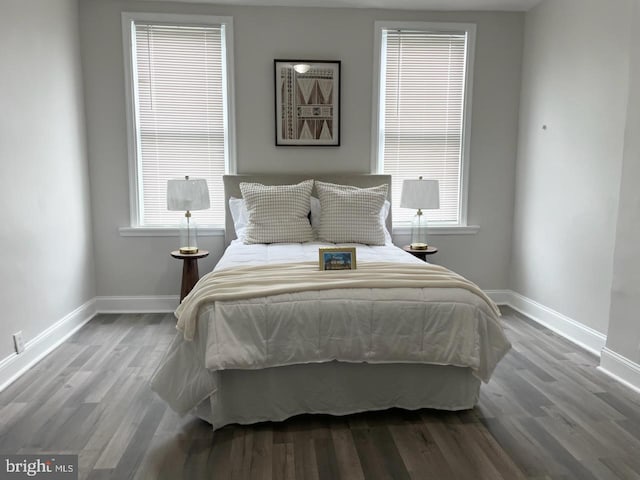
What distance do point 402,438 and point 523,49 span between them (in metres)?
3.73

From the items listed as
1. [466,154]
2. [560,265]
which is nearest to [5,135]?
[466,154]

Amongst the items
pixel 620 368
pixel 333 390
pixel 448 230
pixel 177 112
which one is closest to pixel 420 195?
pixel 448 230

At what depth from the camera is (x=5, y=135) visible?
290 cm

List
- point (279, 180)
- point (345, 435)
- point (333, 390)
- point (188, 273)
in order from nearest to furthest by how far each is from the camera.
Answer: point (345, 435), point (333, 390), point (188, 273), point (279, 180)

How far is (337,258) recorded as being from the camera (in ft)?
9.18

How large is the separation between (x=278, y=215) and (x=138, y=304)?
65.4 inches

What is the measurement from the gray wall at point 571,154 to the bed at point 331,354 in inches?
59.7

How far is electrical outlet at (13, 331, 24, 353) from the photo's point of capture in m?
2.98

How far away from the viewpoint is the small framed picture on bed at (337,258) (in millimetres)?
2781

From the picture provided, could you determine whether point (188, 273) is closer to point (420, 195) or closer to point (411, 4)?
point (420, 195)

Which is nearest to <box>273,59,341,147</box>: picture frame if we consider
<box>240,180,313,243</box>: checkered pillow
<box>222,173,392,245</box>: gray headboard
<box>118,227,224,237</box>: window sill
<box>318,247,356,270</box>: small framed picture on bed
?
<box>222,173,392,245</box>: gray headboard

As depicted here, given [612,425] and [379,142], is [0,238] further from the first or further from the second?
[612,425]

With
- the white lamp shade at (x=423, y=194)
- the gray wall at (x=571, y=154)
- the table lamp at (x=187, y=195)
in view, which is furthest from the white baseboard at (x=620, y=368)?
the table lamp at (x=187, y=195)

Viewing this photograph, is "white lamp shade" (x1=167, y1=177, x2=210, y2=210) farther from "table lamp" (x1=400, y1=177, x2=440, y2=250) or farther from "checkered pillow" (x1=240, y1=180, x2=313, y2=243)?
"table lamp" (x1=400, y1=177, x2=440, y2=250)
